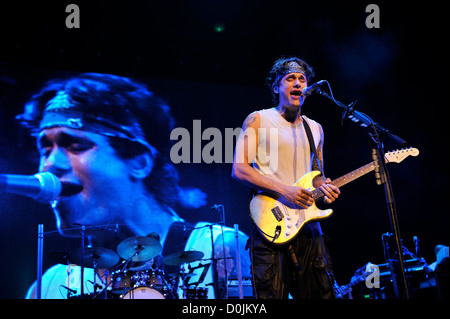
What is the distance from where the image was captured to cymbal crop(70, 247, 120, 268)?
19.9ft

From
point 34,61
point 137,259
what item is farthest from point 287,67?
point 34,61

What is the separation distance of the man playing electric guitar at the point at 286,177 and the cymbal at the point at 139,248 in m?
3.50

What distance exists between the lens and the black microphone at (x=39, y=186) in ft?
21.6

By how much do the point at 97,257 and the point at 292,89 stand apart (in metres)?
4.28

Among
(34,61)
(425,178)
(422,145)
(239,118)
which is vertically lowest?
(425,178)

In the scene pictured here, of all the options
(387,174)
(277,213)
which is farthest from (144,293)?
(387,174)

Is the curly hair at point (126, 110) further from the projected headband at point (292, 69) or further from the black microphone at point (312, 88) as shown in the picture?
the black microphone at point (312, 88)

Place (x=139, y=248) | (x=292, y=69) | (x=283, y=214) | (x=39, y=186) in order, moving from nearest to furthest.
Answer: (x=283, y=214)
(x=292, y=69)
(x=139, y=248)
(x=39, y=186)

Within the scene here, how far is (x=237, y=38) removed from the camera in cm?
745

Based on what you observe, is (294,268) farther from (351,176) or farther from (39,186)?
(39,186)

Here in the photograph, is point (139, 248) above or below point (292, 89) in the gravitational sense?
below

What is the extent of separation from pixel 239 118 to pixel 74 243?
3.47 meters

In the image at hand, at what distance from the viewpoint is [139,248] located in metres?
6.43

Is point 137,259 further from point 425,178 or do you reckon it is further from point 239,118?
point 425,178
